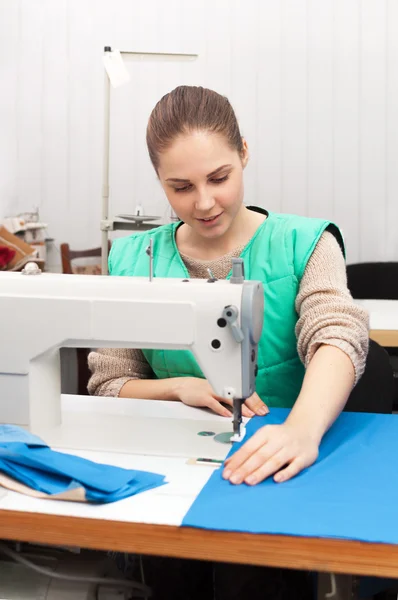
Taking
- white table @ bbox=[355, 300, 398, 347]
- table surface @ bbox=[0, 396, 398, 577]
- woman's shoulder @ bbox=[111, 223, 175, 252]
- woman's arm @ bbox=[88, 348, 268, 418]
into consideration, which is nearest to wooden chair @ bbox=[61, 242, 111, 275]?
white table @ bbox=[355, 300, 398, 347]

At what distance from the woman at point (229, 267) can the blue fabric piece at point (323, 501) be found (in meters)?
0.08

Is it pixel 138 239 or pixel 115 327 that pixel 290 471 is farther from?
pixel 138 239

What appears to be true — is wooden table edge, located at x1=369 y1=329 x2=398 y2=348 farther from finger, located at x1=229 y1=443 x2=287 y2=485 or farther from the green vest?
finger, located at x1=229 y1=443 x2=287 y2=485

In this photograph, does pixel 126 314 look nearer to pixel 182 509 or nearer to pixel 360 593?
pixel 182 509

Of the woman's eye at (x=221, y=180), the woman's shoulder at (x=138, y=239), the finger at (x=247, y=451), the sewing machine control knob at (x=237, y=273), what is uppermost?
the woman's eye at (x=221, y=180)

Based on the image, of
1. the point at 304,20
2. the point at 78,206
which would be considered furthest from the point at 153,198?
the point at 304,20

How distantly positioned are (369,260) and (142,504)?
132 inches

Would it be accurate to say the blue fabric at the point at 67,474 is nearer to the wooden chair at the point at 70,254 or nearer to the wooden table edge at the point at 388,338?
the wooden table edge at the point at 388,338

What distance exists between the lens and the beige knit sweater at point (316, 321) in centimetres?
130

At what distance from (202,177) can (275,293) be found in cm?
30

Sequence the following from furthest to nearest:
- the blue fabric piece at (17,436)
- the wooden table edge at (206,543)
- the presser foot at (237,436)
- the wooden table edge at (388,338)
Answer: the wooden table edge at (388,338), the presser foot at (237,436), the blue fabric piece at (17,436), the wooden table edge at (206,543)

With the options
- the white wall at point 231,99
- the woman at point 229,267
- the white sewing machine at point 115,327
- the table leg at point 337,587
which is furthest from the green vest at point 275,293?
the white wall at point 231,99

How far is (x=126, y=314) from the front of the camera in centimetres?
114

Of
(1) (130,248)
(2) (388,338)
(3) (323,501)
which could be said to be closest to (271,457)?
(3) (323,501)
